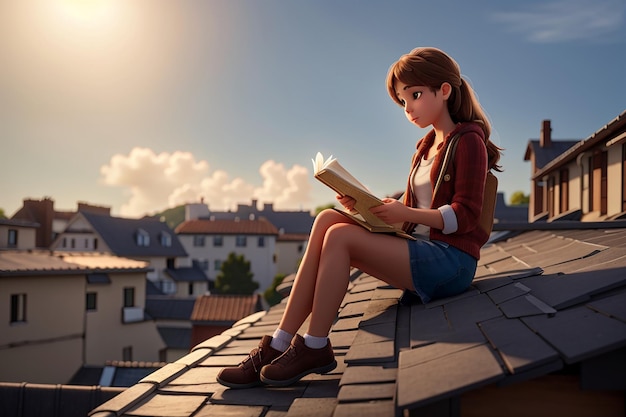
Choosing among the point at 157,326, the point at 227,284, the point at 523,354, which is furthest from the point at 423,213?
the point at 227,284

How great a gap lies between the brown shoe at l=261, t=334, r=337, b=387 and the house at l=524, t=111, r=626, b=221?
23.1 feet

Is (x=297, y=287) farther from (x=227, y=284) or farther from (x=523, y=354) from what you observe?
(x=227, y=284)

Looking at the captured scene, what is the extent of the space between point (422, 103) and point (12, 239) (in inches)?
1453

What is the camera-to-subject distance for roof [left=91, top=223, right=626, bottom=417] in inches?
73.4

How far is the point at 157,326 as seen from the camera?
2925cm

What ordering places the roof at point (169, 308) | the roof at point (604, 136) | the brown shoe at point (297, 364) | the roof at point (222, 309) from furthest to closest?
the roof at point (169, 308)
the roof at point (222, 309)
the roof at point (604, 136)
the brown shoe at point (297, 364)

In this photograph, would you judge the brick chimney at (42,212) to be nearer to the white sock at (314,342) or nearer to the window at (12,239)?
the window at (12,239)

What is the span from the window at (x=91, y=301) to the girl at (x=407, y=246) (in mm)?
22544

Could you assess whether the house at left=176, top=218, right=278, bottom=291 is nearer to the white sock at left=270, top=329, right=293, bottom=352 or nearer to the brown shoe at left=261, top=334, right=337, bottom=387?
the white sock at left=270, top=329, right=293, bottom=352

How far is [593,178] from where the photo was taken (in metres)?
14.3

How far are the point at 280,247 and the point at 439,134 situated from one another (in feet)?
194

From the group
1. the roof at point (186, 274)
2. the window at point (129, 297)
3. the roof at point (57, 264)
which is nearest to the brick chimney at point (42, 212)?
the roof at point (186, 274)

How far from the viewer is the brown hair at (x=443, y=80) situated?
130 inches

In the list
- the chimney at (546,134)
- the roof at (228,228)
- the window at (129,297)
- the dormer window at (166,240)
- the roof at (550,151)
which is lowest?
the window at (129,297)
